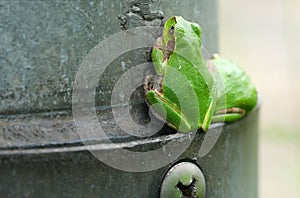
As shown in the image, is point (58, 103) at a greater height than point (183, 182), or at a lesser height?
greater

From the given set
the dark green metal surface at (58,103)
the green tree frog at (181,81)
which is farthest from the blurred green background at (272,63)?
the dark green metal surface at (58,103)

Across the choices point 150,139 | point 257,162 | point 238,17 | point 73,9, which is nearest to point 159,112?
point 150,139

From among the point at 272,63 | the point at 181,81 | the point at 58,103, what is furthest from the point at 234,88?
the point at 272,63

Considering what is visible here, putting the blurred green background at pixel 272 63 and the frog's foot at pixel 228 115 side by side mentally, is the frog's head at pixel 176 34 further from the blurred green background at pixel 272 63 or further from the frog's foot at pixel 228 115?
the blurred green background at pixel 272 63

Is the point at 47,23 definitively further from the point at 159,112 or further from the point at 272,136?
the point at 272,136

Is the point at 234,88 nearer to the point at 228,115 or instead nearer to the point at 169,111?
the point at 228,115

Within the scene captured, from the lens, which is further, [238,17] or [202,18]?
[238,17]
